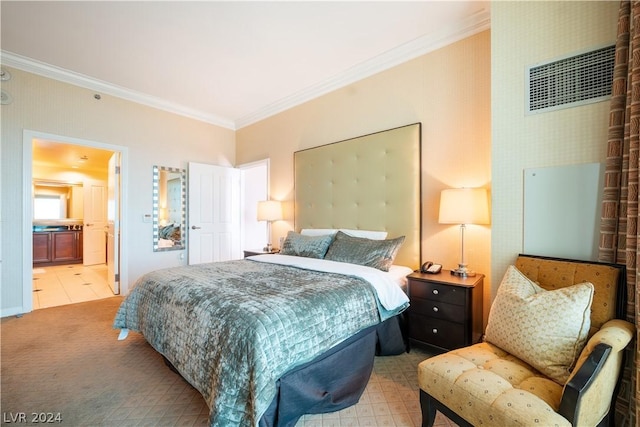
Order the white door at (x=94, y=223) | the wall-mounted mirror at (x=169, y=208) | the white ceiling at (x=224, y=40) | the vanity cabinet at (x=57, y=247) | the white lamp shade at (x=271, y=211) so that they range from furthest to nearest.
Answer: the white door at (x=94, y=223) → the vanity cabinet at (x=57, y=247) → the wall-mounted mirror at (x=169, y=208) → the white lamp shade at (x=271, y=211) → the white ceiling at (x=224, y=40)

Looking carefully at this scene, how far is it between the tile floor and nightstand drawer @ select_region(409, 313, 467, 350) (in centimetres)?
428

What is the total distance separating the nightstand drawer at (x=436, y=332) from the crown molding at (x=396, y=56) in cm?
254

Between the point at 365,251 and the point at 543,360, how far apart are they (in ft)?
5.12

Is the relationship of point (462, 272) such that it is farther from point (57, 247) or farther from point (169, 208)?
point (57, 247)

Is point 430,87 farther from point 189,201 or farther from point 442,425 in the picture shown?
point 189,201

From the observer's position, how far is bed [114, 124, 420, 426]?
1.37 meters

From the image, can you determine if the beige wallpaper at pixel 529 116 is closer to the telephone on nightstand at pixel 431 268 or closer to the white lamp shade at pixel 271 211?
the telephone on nightstand at pixel 431 268

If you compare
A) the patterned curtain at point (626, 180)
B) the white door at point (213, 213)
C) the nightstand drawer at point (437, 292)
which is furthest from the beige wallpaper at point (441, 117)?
the white door at point (213, 213)

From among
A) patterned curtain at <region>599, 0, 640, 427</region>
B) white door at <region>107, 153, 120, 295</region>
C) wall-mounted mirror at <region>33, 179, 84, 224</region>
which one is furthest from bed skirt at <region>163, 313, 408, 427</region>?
wall-mounted mirror at <region>33, 179, 84, 224</region>

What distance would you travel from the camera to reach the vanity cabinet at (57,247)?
21.1 ft

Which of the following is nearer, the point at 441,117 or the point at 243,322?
the point at 243,322

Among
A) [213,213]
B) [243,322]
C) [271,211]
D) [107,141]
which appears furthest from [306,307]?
[107,141]

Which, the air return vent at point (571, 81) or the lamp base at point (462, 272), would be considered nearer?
the air return vent at point (571, 81)

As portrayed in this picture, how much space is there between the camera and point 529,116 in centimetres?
187
